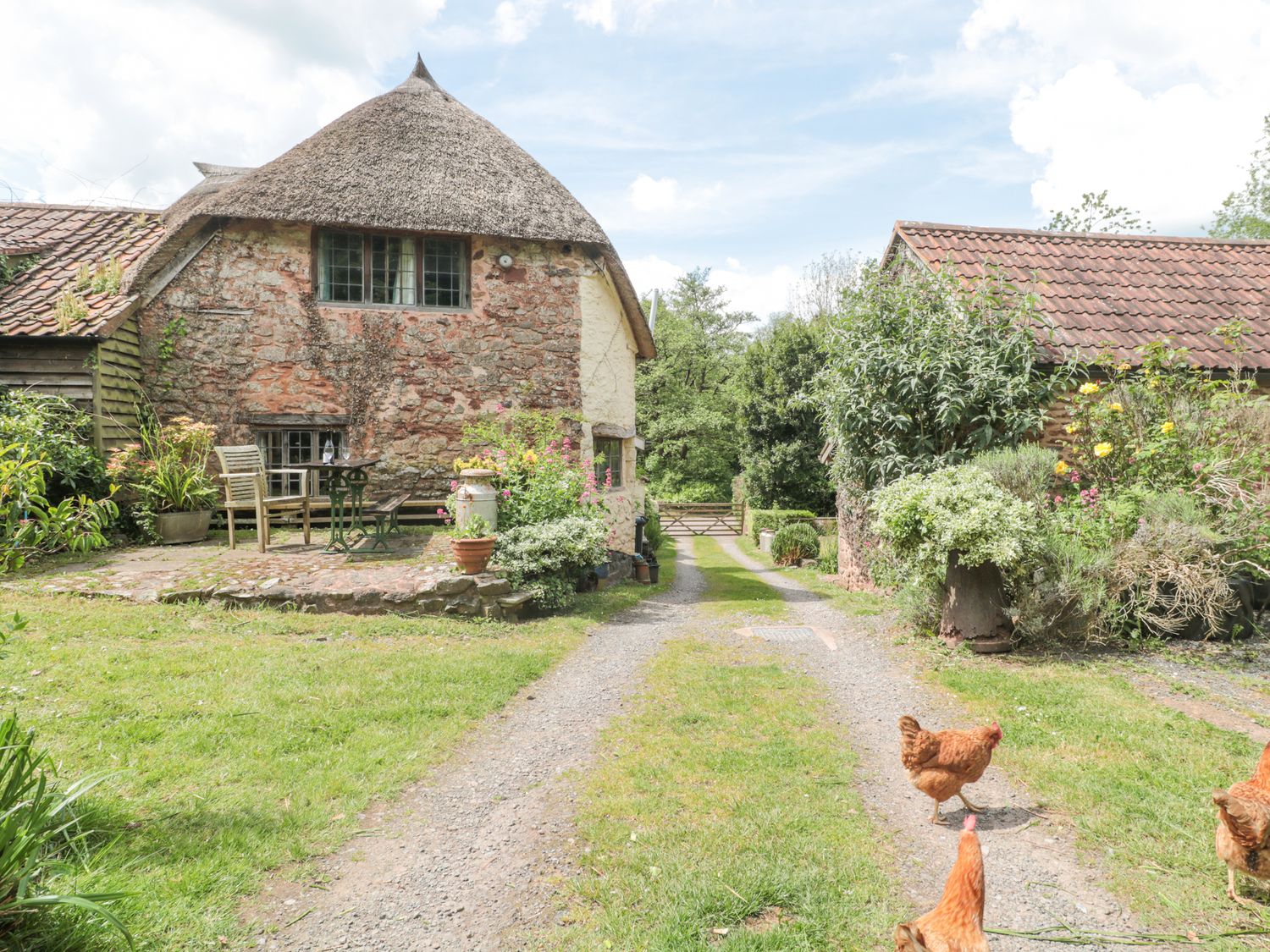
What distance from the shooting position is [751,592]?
420 inches

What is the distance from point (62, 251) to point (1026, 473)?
1353cm

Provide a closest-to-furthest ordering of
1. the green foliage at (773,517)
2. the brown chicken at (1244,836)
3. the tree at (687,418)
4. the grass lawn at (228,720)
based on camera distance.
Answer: the brown chicken at (1244,836) → the grass lawn at (228,720) → the green foliage at (773,517) → the tree at (687,418)

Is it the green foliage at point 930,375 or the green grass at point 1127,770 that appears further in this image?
the green foliage at point 930,375

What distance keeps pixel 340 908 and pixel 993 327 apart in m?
8.58

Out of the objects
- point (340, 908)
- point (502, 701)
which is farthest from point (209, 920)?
point (502, 701)

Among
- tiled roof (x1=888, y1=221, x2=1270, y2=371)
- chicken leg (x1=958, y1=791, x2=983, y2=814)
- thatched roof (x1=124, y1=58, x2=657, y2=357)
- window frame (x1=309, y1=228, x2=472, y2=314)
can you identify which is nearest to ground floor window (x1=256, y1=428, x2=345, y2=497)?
window frame (x1=309, y1=228, x2=472, y2=314)

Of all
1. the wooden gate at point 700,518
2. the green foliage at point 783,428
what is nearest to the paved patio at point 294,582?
the green foliage at point 783,428

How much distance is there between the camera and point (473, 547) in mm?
7293

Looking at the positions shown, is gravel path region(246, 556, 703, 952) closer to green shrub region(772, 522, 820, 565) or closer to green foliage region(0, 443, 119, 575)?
green foliage region(0, 443, 119, 575)

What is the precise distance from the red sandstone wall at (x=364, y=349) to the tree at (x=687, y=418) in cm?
Result: 1729

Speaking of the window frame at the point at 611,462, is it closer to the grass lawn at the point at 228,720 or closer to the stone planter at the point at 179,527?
the grass lawn at the point at 228,720

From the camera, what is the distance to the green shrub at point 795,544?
51.6 ft

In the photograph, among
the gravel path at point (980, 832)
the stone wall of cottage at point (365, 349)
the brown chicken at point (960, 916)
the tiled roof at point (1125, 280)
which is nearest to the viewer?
the brown chicken at point (960, 916)

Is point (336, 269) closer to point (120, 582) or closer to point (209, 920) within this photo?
point (120, 582)
